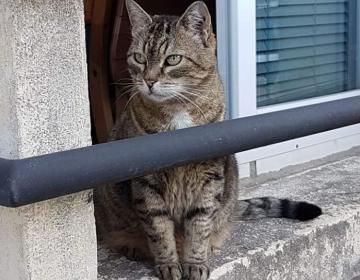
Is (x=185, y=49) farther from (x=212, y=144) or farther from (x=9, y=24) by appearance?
(x=9, y=24)

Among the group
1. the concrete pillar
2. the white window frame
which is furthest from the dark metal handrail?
the white window frame

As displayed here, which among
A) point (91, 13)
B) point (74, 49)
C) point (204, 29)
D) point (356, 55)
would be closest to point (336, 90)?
point (356, 55)

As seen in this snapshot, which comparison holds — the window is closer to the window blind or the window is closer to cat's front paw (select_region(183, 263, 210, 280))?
the window blind

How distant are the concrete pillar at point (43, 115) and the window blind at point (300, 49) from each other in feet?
4.59

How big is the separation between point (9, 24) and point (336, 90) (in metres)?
2.20

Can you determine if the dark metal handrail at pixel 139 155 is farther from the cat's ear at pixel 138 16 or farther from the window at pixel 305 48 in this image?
the window at pixel 305 48

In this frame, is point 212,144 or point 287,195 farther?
point 287,195

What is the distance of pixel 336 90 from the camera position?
3215 millimetres

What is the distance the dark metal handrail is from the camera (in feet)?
4.13

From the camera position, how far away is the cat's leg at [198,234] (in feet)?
6.03

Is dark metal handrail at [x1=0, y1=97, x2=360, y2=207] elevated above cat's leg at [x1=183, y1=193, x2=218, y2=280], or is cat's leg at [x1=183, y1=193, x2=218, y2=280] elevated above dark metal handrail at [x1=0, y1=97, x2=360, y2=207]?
dark metal handrail at [x1=0, y1=97, x2=360, y2=207]

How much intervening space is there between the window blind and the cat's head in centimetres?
92

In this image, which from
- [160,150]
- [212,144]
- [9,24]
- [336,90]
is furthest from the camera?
[336,90]

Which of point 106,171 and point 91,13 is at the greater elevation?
point 91,13
